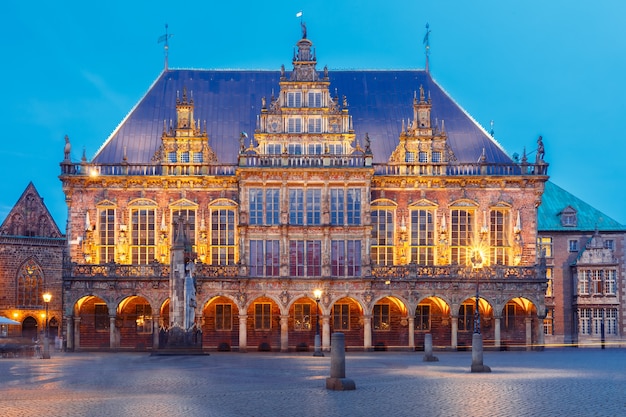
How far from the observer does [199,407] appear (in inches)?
778

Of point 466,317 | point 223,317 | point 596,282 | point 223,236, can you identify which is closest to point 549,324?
point 596,282

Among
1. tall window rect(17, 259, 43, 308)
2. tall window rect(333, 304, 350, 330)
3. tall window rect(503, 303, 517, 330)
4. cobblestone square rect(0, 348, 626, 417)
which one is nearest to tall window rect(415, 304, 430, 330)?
tall window rect(333, 304, 350, 330)

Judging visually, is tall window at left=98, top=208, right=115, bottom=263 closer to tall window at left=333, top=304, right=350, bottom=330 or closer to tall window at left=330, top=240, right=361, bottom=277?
tall window at left=330, top=240, right=361, bottom=277

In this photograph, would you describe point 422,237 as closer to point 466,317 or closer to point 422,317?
point 422,317

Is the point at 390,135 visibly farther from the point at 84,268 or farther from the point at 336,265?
the point at 84,268

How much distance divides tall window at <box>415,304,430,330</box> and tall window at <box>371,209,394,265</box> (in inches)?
140

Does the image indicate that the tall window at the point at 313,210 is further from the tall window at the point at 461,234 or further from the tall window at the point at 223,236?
the tall window at the point at 461,234

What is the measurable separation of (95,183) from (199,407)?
1645 inches

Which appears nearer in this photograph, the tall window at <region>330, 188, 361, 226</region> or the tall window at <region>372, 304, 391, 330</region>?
the tall window at <region>330, 188, 361, 226</region>

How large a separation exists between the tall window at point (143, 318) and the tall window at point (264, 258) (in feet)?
24.8

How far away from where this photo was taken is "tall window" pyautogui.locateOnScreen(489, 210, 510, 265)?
5991 centimetres

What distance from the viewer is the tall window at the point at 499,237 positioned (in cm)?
5991

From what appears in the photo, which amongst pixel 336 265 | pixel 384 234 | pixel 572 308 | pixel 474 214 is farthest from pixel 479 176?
pixel 572 308

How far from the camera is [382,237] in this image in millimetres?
59781
